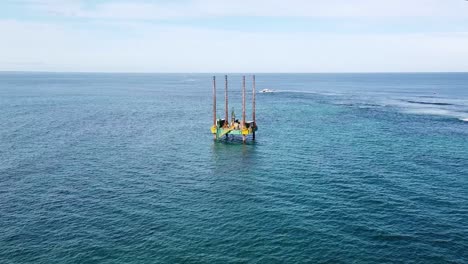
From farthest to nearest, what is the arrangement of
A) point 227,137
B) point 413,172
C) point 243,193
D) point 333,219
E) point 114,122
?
point 114,122 < point 227,137 < point 413,172 < point 243,193 < point 333,219

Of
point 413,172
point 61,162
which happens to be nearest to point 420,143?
point 413,172

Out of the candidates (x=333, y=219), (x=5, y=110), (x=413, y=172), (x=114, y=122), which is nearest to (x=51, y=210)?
(x=333, y=219)

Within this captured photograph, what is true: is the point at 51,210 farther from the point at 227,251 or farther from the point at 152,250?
the point at 227,251

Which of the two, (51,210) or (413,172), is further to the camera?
(413,172)

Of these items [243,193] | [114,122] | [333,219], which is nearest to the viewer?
[333,219]

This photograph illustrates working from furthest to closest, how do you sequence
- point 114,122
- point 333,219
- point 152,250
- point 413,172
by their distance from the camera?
point 114,122 → point 413,172 → point 333,219 → point 152,250

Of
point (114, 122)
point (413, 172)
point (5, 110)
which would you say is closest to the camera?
point (413, 172)

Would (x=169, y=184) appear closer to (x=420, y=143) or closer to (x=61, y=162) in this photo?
(x=61, y=162)
